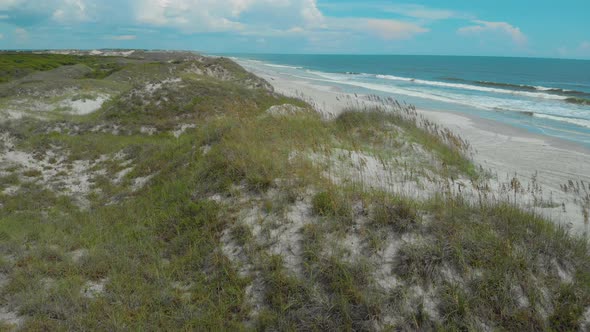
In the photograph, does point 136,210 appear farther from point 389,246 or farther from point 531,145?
point 531,145

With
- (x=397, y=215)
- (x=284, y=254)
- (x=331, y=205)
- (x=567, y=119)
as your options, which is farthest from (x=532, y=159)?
(x=567, y=119)

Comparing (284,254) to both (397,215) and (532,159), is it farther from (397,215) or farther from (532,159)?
(532,159)

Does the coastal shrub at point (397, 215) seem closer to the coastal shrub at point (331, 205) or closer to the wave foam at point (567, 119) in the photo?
the coastal shrub at point (331, 205)

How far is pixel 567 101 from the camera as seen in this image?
1374 inches

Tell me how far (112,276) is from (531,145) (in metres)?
18.7

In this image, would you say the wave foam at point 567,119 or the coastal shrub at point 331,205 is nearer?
the coastal shrub at point 331,205

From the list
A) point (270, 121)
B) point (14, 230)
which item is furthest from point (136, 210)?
point (270, 121)

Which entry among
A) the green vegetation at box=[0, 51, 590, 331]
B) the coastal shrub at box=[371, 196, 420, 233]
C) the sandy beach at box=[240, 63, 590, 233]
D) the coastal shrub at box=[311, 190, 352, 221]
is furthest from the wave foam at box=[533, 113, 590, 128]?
the coastal shrub at box=[311, 190, 352, 221]

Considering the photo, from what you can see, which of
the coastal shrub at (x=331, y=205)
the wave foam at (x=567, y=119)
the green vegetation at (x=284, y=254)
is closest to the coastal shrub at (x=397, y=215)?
the green vegetation at (x=284, y=254)

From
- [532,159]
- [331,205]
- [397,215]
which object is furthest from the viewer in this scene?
[532,159]

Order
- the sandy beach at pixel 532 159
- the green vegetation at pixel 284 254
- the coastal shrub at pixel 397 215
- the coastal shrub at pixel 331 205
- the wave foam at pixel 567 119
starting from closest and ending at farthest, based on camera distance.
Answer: the green vegetation at pixel 284 254
the coastal shrub at pixel 397 215
the coastal shrub at pixel 331 205
the sandy beach at pixel 532 159
the wave foam at pixel 567 119

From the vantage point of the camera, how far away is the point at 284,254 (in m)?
5.15

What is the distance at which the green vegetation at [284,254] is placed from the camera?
427cm

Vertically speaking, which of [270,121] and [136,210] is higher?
[270,121]
